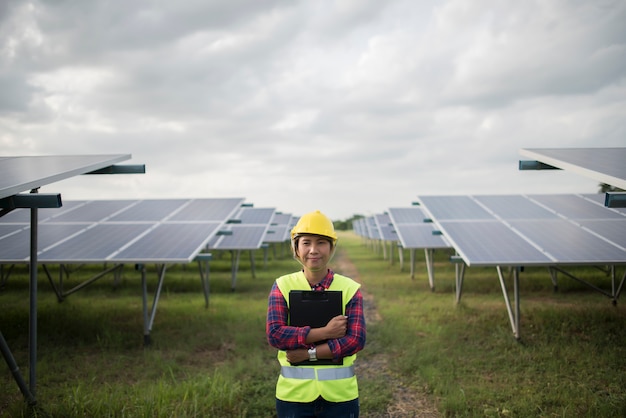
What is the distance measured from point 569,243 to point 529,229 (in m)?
0.96

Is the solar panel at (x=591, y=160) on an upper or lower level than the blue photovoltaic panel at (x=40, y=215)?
upper

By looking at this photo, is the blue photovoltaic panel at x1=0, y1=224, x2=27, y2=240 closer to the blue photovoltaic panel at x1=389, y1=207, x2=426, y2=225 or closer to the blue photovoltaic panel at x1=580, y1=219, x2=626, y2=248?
the blue photovoltaic panel at x1=389, y1=207, x2=426, y2=225

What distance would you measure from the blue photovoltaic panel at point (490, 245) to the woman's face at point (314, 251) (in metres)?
5.80

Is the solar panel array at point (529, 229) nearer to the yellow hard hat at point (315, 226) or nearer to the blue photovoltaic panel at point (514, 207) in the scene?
the blue photovoltaic panel at point (514, 207)

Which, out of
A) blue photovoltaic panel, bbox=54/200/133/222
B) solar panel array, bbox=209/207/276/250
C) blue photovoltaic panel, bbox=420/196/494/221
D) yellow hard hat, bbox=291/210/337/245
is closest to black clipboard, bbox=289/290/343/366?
yellow hard hat, bbox=291/210/337/245

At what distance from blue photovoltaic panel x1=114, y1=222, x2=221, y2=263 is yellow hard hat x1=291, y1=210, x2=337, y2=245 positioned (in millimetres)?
6119

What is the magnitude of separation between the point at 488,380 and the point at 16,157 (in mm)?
7718

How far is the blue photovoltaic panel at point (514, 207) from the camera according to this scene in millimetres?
12113

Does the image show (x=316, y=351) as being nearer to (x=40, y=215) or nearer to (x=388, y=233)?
(x=40, y=215)

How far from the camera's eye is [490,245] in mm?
9523

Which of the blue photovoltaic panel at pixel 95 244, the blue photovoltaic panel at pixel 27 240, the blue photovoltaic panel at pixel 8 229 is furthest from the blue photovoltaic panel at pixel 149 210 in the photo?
the blue photovoltaic panel at pixel 8 229

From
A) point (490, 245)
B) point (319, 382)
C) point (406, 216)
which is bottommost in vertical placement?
point (319, 382)

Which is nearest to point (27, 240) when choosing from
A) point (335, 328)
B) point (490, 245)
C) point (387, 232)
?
point (490, 245)

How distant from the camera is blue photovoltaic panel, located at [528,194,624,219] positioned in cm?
1255
